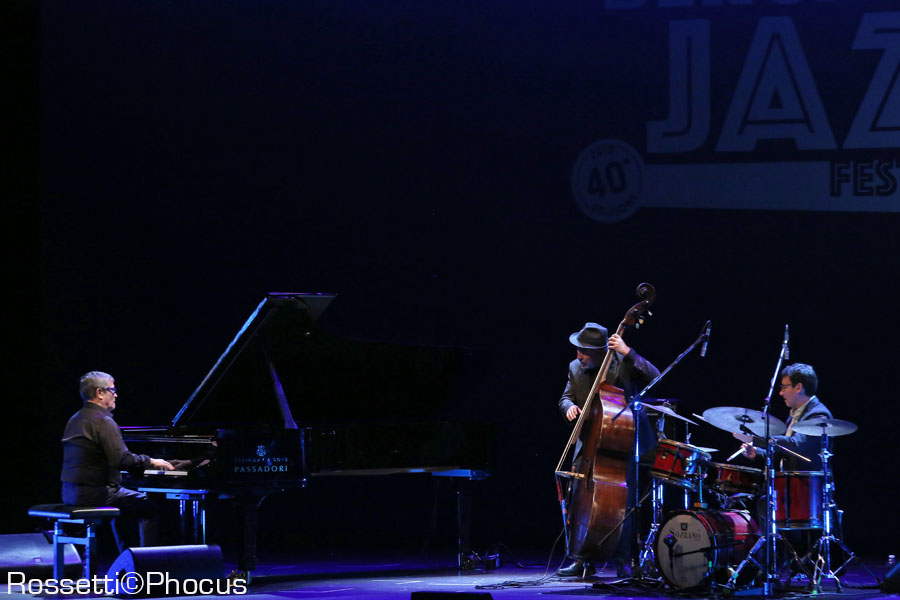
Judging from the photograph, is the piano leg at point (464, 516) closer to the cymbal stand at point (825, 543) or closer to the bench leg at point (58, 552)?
the cymbal stand at point (825, 543)

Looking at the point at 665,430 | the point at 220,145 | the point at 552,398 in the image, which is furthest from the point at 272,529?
the point at 665,430

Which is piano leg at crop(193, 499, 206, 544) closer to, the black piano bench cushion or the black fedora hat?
the black piano bench cushion

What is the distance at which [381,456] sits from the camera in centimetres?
702

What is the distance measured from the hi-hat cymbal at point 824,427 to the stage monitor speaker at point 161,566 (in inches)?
123

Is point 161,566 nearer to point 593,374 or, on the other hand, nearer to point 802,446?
point 593,374

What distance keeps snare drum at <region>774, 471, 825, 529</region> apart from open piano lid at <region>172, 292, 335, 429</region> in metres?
2.61

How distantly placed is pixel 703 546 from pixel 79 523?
10.6 feet

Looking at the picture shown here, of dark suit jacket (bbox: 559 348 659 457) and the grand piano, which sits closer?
the grand piano

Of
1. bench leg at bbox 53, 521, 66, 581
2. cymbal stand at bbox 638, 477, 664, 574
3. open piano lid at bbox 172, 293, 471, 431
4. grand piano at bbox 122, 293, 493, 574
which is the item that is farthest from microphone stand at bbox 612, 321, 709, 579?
bench leg at bbox 53, 521, 66, 581

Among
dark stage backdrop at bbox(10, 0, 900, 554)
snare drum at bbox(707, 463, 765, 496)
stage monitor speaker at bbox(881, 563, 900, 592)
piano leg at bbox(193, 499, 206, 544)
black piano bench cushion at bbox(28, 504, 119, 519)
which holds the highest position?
dark stage backdrop at bbox(10, 0, 900, 554)

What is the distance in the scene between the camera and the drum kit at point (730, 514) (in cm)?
624

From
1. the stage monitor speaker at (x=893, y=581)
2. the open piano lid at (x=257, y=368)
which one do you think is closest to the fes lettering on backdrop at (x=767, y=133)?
the open piano lid at (x=257, y=368)

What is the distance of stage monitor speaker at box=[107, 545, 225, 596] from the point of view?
19.6 feet

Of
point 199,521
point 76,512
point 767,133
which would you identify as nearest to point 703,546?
point 199,521
